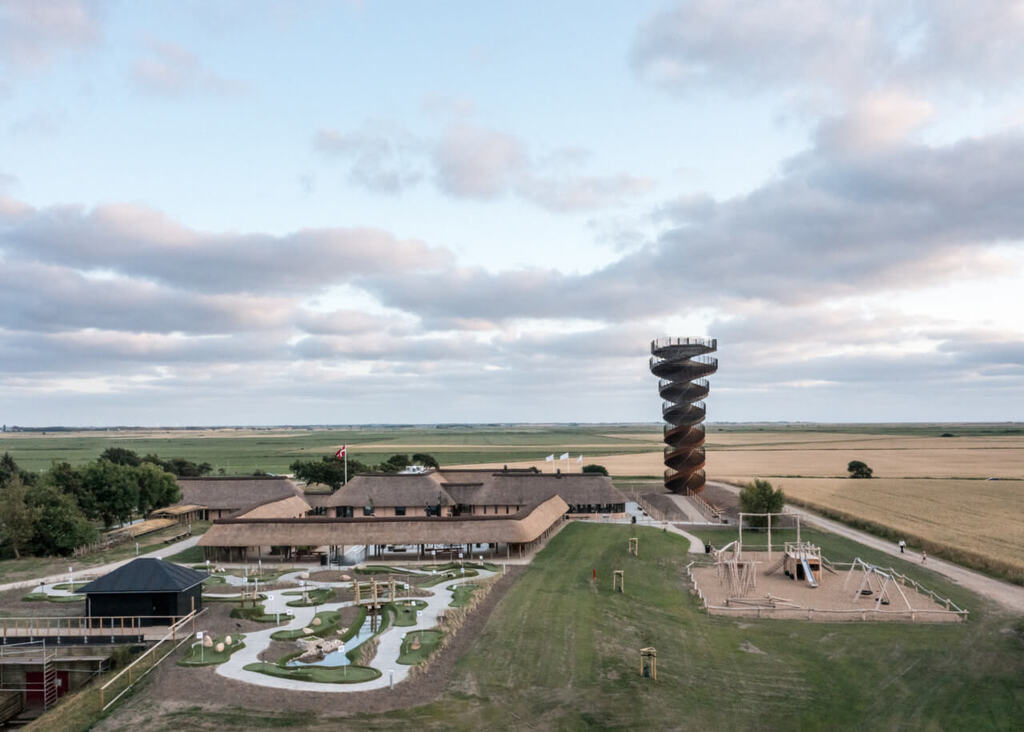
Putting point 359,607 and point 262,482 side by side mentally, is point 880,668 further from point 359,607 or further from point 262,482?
point 262,482

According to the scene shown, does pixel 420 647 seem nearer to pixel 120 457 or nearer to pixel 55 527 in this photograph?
pixel 55 527

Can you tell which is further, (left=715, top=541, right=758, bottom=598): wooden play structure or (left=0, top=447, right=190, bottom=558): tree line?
(left=0, top=447, right=190, bottom=558): tree line

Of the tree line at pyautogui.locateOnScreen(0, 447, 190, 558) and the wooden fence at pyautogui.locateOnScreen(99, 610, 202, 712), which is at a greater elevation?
the tree line at pyautogui.locateOnScreen(0, 447, 190, 558)

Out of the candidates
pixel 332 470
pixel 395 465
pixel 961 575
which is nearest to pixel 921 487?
pixel 961 575

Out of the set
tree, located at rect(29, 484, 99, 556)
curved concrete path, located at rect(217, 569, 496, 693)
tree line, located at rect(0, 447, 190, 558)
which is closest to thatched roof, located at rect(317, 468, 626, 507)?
tree line, located at rect(0, 447, 190, 558)

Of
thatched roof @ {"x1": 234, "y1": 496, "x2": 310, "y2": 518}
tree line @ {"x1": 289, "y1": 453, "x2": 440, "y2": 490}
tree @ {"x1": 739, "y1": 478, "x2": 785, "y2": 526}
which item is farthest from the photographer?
tree line @ {"x1": 289, "y1": 453, "x2": 440, "y2": 490}

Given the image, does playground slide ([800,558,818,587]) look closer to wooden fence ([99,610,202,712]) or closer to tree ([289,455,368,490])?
wooden fence ([99,610,202,712])

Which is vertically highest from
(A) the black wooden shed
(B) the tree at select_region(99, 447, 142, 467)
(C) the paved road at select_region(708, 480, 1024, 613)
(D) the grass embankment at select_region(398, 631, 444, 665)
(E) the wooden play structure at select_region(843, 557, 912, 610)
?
(B) the tree at select_region(99, 447, 142, 467)
